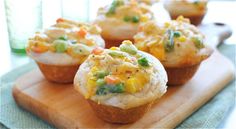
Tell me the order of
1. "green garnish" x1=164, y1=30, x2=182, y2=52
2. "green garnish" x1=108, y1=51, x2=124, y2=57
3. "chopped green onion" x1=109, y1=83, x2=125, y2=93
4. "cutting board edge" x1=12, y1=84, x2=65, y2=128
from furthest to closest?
"green garnish" x1=164, y1=30, x2=182, y2=52, "cutting board edge" x1=12, y1=84, x2=65, y2=128, "green garnish" x1=108, y1=51, x2=124, y2=57, "chopped green onion" x1=109, y1=83, x2=125, y2=93

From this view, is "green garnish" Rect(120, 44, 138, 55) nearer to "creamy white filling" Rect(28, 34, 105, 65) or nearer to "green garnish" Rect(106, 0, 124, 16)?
"creamy white filling" Rect(28, 34, 105, 65)

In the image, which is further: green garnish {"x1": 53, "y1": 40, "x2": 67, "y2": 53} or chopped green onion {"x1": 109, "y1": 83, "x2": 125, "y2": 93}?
green garnish {"x1": 53, "y1": 40, "x2": 67, "y2": 53}

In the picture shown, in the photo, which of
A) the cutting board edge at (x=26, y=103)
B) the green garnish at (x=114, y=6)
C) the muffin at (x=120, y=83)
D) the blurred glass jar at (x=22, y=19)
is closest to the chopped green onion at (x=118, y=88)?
the muffin at (x=120, y=83)

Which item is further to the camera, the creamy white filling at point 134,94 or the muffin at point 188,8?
the muffin at point 188,8

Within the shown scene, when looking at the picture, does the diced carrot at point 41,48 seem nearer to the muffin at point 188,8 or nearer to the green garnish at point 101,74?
the green garnish at point 101,74

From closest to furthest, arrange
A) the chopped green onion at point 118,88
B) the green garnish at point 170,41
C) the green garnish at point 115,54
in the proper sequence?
the chopped green onion at point 118,88 < the green garnish at point 115,54 < the green garnish at point 170,41

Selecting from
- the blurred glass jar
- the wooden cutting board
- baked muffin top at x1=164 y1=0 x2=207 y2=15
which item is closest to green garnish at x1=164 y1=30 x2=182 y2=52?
the wooden cutting board

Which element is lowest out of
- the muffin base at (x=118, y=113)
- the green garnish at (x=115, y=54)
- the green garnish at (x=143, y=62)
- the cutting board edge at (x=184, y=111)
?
the cutting board edge at (x=184, y=111)

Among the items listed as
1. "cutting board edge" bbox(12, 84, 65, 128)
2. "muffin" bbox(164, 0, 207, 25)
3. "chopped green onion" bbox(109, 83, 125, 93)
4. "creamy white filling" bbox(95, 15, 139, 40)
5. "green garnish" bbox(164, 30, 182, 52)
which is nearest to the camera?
"chopped green onion" bbox(109, 83, 125, 93)
